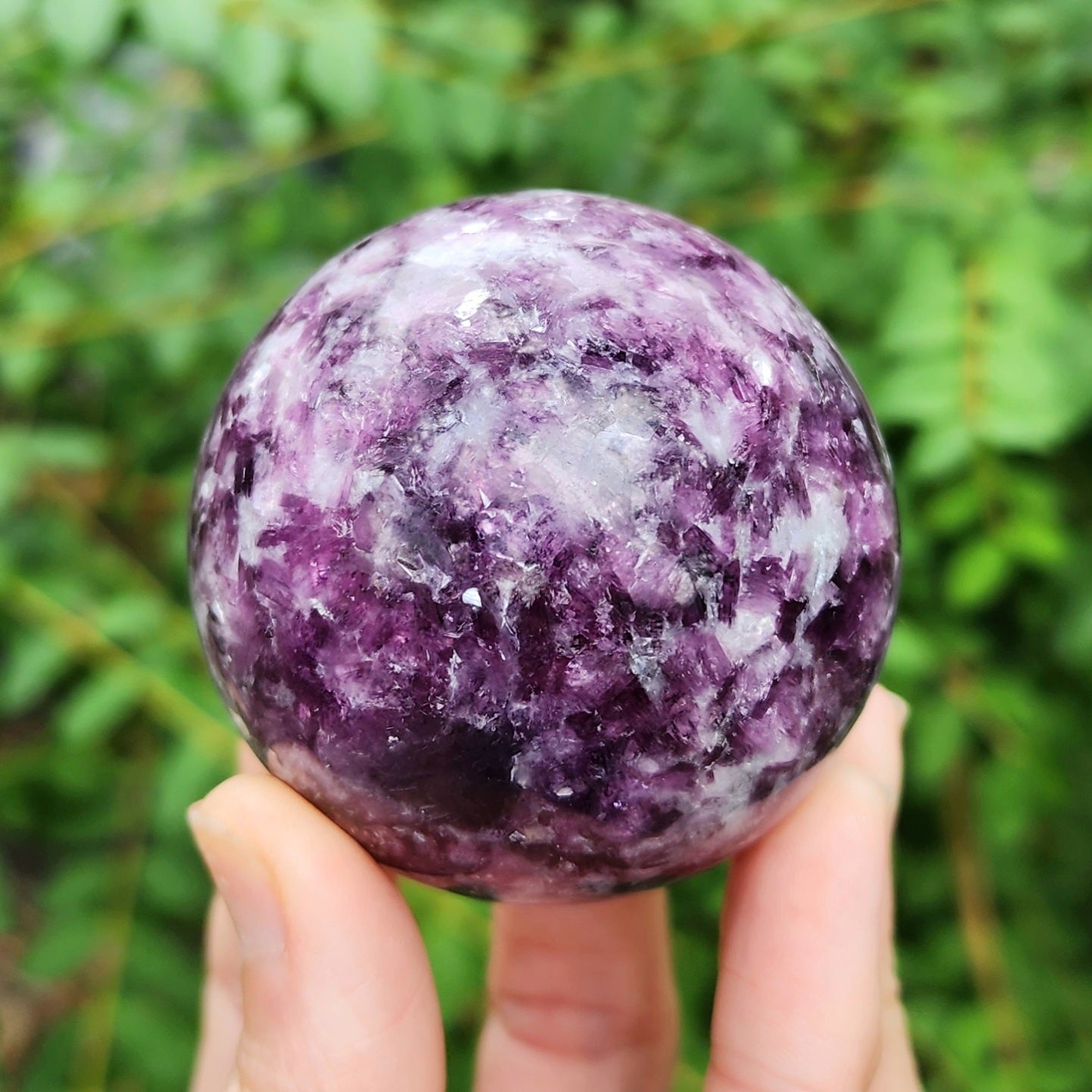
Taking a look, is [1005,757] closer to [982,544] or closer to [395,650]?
[982,544]

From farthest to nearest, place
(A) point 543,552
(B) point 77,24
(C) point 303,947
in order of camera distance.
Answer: (B) point 77,24 < (C) point 303,947 < (A) point 543,552

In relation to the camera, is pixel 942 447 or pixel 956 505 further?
pixel 956 505

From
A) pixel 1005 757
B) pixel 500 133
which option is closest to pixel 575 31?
pixel 500 133

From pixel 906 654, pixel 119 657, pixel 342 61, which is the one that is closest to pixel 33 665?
pixel 119 657

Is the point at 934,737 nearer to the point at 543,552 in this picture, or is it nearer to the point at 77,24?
the point at 543,552

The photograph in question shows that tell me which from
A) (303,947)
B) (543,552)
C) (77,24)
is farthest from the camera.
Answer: (77,24)

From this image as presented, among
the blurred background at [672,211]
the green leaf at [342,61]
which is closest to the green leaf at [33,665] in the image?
the blurred background at [672,211]
